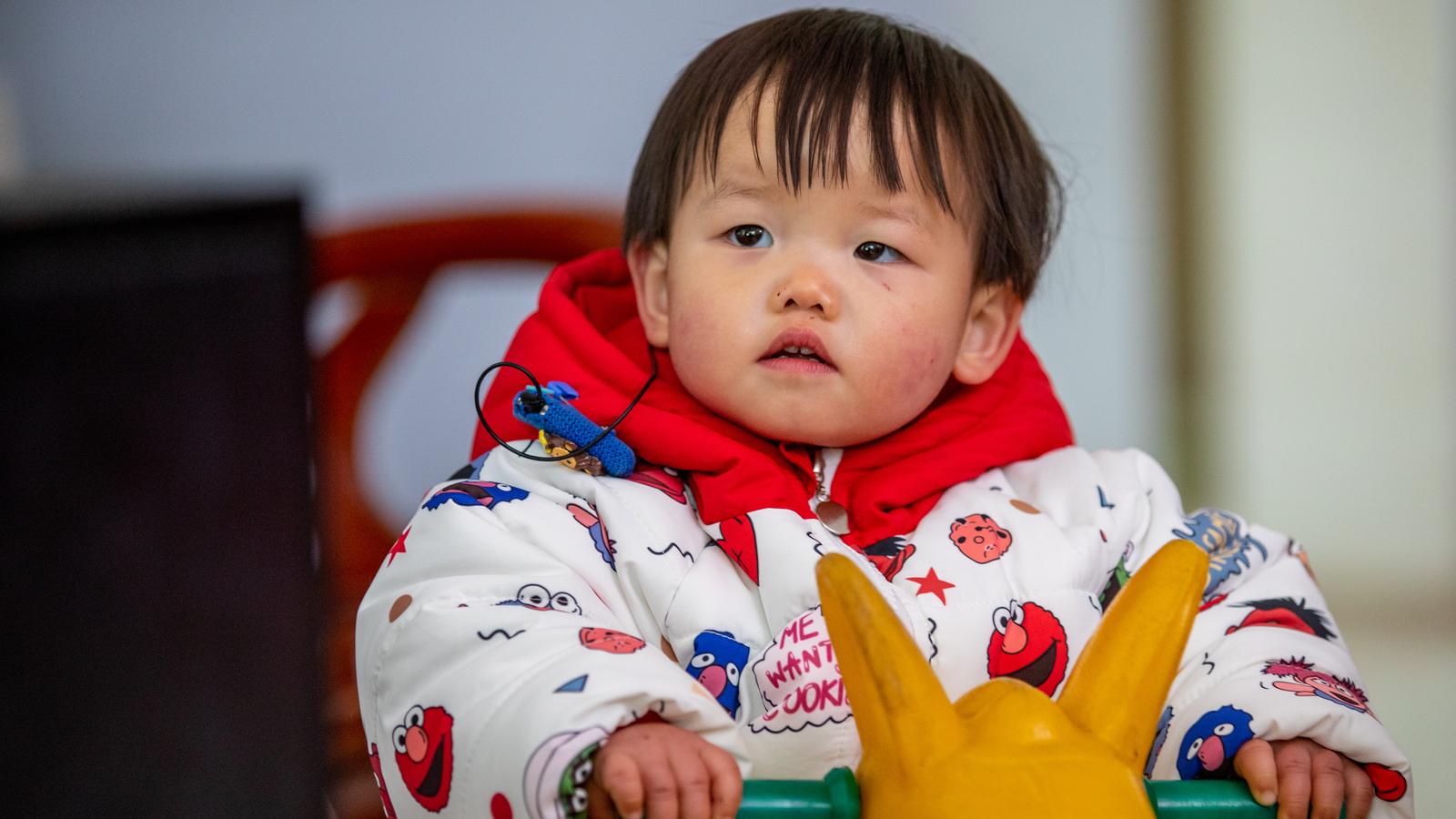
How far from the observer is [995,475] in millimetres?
889

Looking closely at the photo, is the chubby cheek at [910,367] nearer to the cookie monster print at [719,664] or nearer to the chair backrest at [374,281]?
the cookie monster print at [719,664]

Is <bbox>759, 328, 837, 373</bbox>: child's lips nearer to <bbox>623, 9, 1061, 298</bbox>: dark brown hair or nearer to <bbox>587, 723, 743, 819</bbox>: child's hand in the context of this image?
<bbox>623, 9, 1061, 298</bbox>: dark brown hair

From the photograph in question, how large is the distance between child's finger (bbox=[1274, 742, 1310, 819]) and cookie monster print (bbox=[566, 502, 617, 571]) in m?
0.33

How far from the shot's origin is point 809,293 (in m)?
0.79

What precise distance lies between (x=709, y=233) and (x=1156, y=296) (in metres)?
1.87

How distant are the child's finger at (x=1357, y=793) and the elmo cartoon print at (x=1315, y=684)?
0.09 feet

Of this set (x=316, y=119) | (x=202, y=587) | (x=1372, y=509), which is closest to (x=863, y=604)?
(x=202, y=587)

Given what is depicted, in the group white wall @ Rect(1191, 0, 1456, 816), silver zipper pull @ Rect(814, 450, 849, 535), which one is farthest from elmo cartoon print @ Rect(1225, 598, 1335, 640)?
white wall @ Rect(1191, 0, 1456, 816)

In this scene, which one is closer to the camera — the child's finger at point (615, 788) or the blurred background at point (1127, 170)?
the child's finger at point (615, 788)

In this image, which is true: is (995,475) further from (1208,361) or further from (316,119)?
(1208,361)

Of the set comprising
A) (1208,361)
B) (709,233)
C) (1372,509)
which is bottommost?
(1372,509)

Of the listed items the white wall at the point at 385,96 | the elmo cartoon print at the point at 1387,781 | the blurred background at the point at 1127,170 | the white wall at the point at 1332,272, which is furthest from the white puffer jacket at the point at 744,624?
the white wall at the point at 1332,272

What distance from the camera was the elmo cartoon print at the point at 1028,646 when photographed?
77 cm

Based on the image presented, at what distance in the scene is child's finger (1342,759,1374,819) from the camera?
70cm
